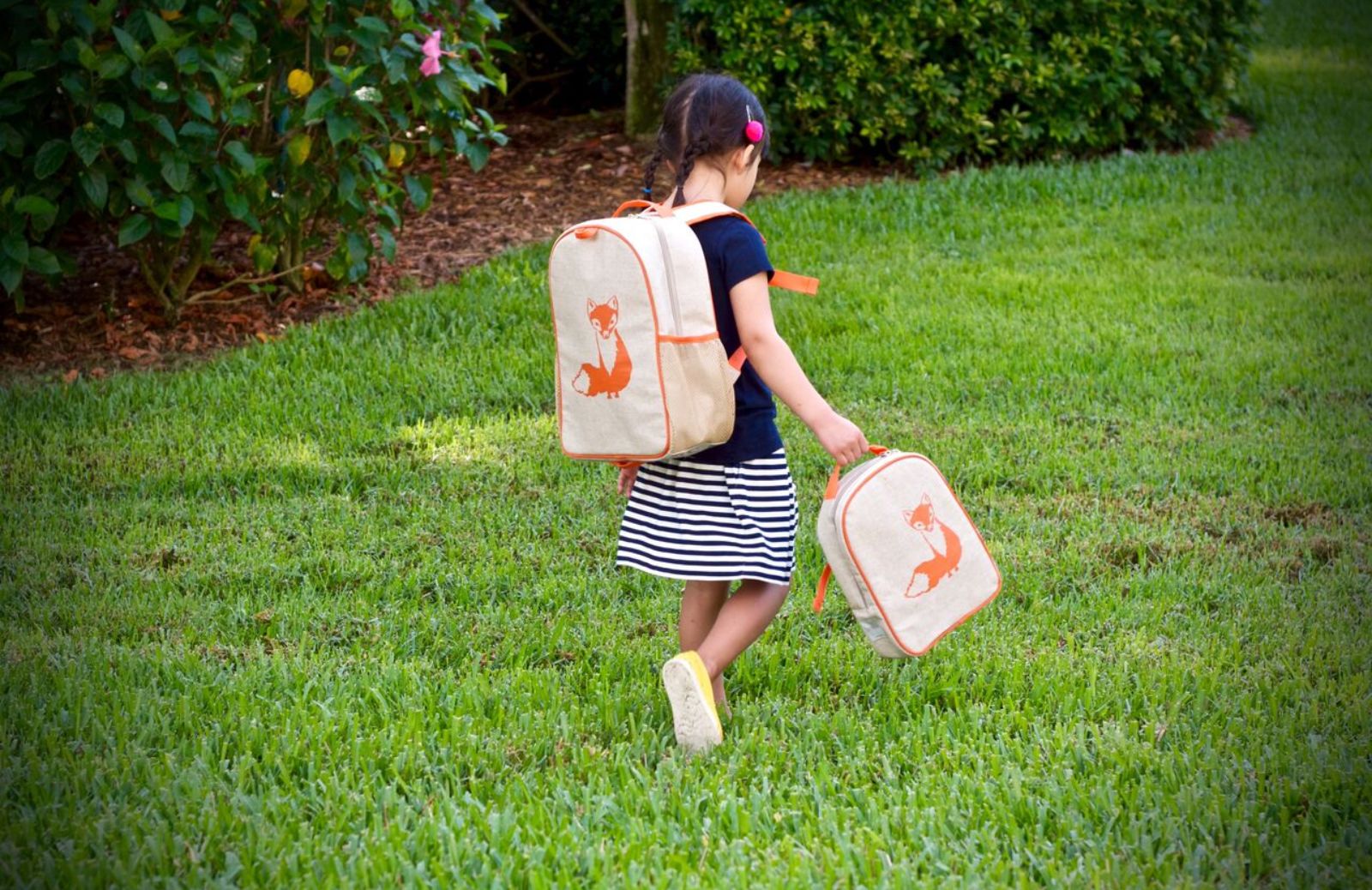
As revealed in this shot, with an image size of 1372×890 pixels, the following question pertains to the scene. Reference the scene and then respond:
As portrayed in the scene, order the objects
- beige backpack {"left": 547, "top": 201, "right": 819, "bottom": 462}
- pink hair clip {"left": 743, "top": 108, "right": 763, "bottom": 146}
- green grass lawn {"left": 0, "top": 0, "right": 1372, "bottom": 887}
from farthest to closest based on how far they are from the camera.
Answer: pink hair clip {"left": 743, "top": 108, "right": 763, "bottom": 146}
beige backpack {"left": 547, "top": 201, "right": 819, "bottom": 462}
green grass lawn {"left": 0, "top": 0, "right": 1372, "bottom": 887}

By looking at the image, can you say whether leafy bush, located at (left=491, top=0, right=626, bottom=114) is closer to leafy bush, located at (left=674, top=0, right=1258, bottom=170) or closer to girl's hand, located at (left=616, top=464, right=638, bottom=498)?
leafy bush, located at (left=674, top=0, right=1258, bottom=170)

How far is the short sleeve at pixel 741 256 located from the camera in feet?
9.75

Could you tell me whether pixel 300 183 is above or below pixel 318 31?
below

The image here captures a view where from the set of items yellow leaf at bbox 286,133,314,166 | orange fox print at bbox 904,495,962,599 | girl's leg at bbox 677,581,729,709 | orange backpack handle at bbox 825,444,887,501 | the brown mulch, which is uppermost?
orange backpack handle at bbox 825,444,887,501

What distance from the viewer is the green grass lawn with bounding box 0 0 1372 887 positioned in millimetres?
2705

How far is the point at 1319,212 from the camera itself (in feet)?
26.8

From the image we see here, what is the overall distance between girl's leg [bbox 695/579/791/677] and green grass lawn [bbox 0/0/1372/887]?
8.2 inches

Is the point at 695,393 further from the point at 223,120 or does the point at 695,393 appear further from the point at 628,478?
the point at 223,120

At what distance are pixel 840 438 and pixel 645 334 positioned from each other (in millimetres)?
458

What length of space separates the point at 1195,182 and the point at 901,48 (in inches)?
79.7

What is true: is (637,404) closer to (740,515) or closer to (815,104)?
(740,515)

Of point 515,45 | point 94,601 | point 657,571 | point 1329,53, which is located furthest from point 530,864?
point 1329,53

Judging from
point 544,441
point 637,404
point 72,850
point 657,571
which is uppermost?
point 637,404

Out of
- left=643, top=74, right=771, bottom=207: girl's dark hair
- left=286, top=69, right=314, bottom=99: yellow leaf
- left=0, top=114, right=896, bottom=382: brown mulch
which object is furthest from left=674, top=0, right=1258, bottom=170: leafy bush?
left=643, top=74, right=771, bottom=207: girl's dark hair
